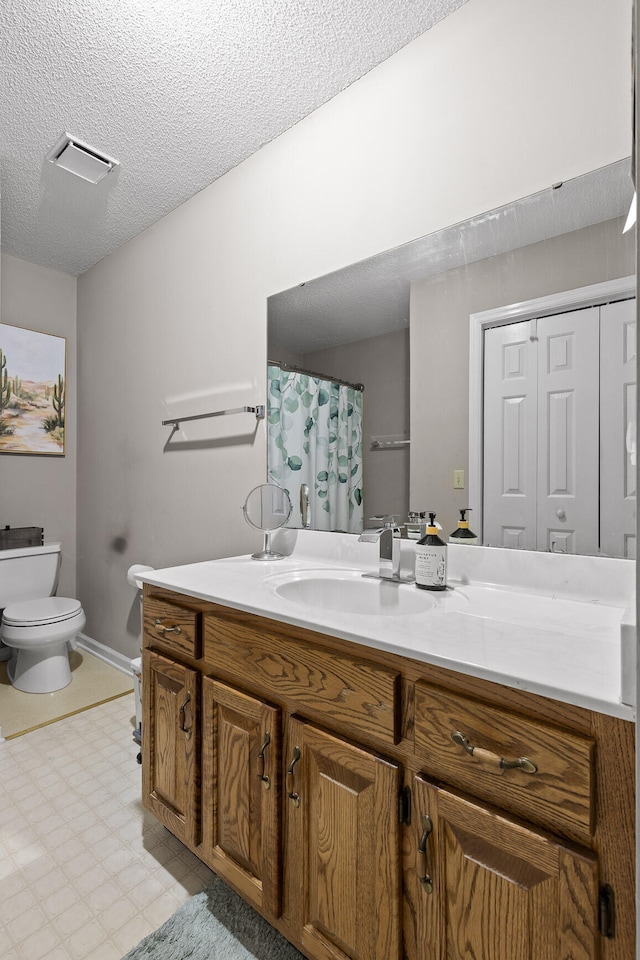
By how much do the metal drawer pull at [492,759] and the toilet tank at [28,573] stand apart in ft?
8.53

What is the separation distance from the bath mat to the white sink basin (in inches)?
30.7

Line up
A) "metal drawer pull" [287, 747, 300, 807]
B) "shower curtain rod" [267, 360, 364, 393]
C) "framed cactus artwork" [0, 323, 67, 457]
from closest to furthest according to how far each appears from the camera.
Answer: "metal drawer pull" [287, 747, 300, 807], "shower curtain rod" [267, 360, 364, 393], "framed cactus artwork" [0, 323, 67, 457]

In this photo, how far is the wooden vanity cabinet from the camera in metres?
0.63

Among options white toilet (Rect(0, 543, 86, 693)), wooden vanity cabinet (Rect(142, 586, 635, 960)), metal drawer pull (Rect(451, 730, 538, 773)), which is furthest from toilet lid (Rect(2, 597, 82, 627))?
metal drawer pull (Rect(451, 730, 538, 773))

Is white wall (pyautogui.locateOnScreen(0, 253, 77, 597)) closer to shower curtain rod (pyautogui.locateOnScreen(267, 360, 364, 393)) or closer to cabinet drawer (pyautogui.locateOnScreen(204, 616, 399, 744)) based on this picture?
shower curtain rod (pyautogui.locateOnScreen(267, 360, 364, 393))

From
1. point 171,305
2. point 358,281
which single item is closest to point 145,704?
point 358,281

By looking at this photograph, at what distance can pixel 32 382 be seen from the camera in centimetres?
286

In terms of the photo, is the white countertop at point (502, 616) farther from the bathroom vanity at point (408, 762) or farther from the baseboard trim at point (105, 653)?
the baseboard trim at point (105, 653)

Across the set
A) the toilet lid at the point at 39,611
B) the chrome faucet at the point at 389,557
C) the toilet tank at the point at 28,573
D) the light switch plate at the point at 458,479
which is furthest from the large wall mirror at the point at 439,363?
the toilet tank at the point at 28,573

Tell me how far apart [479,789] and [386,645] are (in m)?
0.25

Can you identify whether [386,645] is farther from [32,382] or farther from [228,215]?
[32,382]

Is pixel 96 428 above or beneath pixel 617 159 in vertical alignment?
beneath

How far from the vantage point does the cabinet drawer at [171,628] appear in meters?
1.23

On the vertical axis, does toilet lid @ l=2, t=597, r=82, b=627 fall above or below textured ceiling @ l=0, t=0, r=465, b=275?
below
